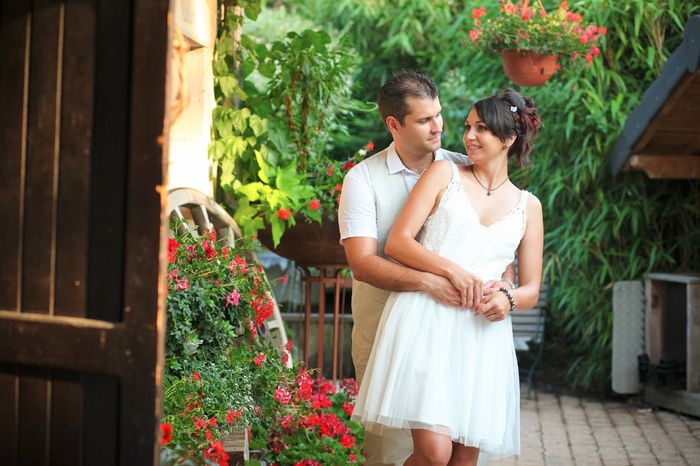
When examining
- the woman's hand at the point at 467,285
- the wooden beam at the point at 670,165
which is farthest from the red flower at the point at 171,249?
the wooden beam at the point at 670,165

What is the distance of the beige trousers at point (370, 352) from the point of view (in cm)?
396

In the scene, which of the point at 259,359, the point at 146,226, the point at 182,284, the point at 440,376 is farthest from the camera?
the point at 259,359

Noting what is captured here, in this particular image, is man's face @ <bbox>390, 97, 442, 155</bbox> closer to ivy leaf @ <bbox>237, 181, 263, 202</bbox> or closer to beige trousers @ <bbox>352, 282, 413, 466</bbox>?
beige trousers @ <bbox>352, 282, 413, 466</bbox>

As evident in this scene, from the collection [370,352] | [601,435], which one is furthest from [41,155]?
[601,435]

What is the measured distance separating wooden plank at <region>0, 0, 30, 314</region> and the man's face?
1.66 metres

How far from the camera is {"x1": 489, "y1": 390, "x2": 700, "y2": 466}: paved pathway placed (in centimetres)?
593

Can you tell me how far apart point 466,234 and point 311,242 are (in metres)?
2.04

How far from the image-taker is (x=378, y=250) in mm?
3838

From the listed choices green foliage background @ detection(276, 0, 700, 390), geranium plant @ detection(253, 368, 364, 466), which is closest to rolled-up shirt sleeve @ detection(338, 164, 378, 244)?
geranium plant @ detection(253, 368, 364, 466)

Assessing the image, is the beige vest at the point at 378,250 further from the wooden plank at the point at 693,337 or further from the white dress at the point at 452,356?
the wooden plank at the point at 693,337

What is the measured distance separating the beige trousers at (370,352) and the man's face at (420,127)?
553 millimetres

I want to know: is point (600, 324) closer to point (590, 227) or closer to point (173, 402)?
point (590, 227)

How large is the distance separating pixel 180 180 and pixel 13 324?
252 cm

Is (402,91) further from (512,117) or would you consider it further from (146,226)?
(146,226)
